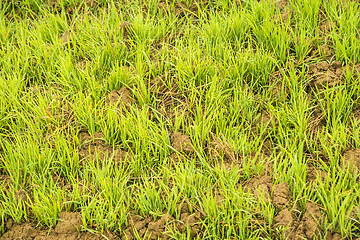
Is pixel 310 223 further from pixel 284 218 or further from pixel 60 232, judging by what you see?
pixel 60 232

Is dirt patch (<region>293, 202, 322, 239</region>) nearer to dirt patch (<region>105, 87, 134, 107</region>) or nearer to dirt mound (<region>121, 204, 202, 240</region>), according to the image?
dirt mound (<region>121, 204, 202, 240</region>)

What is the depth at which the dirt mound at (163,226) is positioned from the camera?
2.14m

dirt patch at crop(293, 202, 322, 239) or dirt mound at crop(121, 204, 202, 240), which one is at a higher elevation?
dirt patch at crop(293, 202, 322, 239)

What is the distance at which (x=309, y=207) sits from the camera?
7.00 feet

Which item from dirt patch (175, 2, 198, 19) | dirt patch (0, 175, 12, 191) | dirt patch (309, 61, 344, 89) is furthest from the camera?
dirt patch (175, 2, 198, 19)

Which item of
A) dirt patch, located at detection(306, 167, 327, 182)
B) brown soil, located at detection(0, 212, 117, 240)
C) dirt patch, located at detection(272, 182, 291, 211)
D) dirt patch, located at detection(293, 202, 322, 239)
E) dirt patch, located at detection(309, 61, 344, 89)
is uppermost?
dirt patch, located at detection(309, 61, 344, 89)

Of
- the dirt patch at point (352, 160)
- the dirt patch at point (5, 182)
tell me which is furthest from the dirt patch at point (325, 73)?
the dirt patch at point (5, 182)

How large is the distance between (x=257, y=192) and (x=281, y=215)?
0.17 metres

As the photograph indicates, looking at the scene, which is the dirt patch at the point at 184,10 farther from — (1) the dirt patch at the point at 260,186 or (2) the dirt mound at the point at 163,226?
(2) the dirt mound at the point at 163,226

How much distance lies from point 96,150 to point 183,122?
1.85ft

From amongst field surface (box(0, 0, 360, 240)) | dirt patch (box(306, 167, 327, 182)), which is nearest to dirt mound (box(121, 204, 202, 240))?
field surface (box(0, 0, 360, 240))

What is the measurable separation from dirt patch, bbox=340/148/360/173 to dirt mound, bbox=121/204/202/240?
865 millimetres

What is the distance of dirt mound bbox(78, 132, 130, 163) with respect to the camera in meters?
2.47

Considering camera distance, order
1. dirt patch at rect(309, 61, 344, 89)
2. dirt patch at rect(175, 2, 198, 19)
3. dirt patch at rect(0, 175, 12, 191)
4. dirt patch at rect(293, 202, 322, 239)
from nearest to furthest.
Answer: dirt patch at rect(293, 202, 322, 239) → dirt patch at rect(0, 175, 12, 191) → dirt patch at rect(309, 61, 344, 89) → dirt patch at rect(175, 2, 198, 19)
